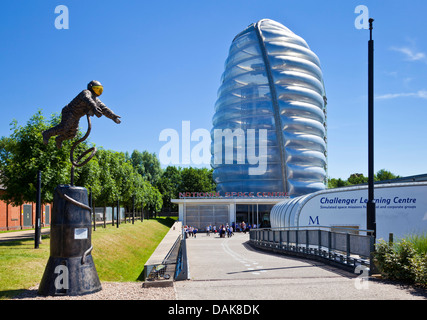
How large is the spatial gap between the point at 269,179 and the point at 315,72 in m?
21.9

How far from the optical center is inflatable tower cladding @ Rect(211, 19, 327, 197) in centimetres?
6938

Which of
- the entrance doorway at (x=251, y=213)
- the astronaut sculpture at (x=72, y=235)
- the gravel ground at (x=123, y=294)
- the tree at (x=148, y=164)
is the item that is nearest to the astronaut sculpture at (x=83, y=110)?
the astronaut sculpture at (x=72, y=235)

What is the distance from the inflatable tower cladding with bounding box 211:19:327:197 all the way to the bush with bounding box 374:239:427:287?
189 ft

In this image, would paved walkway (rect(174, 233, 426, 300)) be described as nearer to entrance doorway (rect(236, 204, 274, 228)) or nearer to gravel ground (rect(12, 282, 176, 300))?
gravel ground (rect(12, 282, 176, 300))

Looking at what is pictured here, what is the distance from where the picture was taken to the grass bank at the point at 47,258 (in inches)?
490

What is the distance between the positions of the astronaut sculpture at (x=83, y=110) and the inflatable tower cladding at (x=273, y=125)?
59.9 m

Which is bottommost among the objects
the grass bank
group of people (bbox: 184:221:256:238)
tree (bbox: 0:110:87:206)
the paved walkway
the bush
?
group of people (bbox: 184:221:256:238)

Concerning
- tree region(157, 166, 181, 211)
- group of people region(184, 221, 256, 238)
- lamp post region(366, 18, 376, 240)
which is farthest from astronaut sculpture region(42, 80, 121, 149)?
tree region(157, 166, 181, 211)

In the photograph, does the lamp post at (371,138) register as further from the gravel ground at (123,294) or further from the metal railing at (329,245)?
the gravel ground at (123,294)

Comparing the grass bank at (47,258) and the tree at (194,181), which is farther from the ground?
the tree at (194,181)

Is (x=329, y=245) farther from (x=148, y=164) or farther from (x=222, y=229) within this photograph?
(x=148, y=164)

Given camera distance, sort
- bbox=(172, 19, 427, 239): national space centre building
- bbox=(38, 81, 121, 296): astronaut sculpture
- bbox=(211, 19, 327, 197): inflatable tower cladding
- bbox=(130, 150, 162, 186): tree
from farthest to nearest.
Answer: bbox=(130, 150, 162, 186): tree < bbox=(211, 19, 327, 197): inflatable tower cladding < bbox=(172, 19, 427, 239): national space centre building < bbox=(38, 81, 121, 296): astronaut sculpture

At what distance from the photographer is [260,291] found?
9289 millimetres

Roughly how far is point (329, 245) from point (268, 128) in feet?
186
